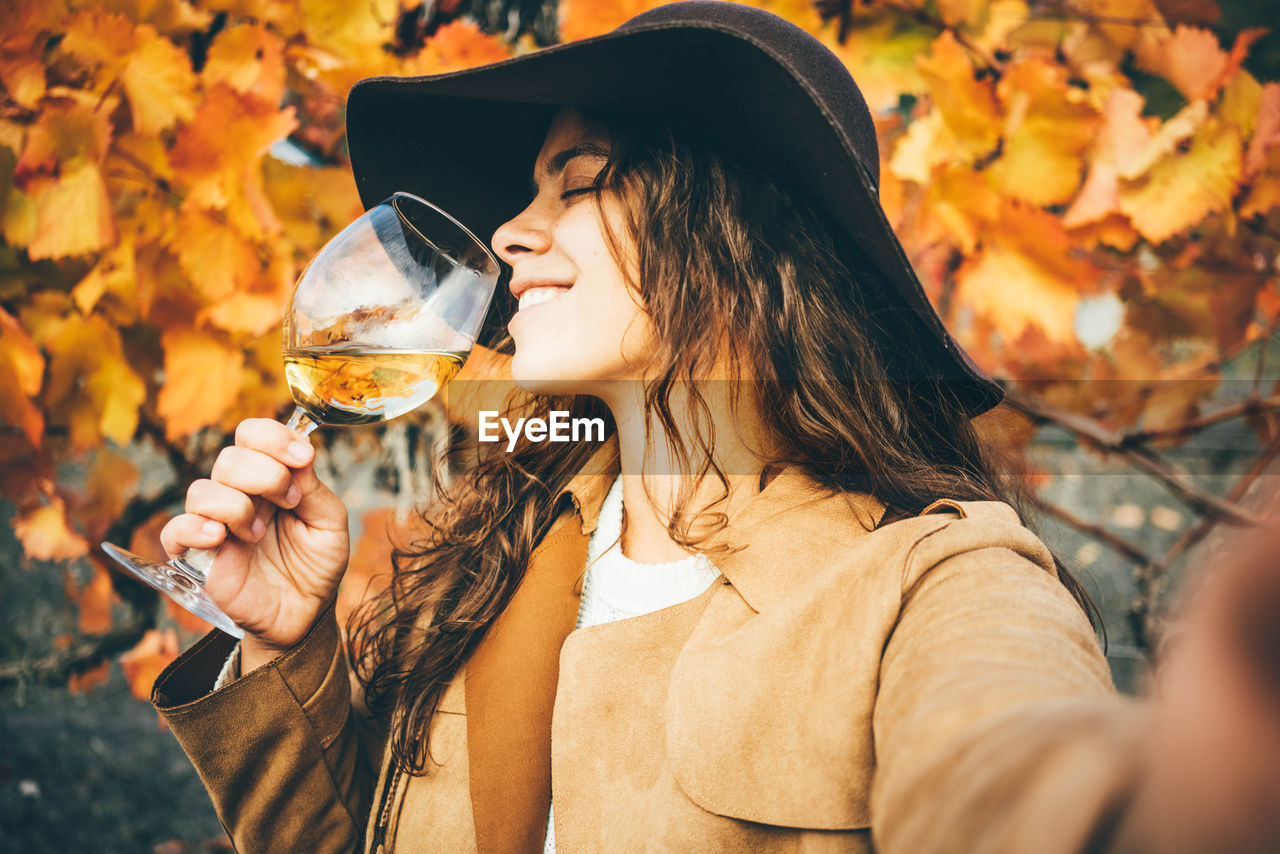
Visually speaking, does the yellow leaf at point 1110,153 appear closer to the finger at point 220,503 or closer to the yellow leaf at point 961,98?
the yellow leaf at point 961,98

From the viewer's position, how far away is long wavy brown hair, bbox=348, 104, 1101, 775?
1.38m

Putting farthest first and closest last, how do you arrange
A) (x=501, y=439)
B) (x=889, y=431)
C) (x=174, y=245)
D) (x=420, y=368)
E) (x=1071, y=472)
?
(x=1071, y=472)
(x=501, y=439)
(x=174, y=245)
(x=889, y=431)
(x=420, y=368)

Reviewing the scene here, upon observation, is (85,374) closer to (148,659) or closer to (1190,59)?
(148,659)

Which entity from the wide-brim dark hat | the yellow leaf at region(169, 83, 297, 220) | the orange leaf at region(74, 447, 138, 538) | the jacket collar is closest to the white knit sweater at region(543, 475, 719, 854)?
the jacket collar

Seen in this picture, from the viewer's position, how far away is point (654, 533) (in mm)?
1499

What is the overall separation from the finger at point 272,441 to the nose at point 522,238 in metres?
0.55

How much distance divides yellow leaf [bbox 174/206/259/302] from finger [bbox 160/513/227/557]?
639mm

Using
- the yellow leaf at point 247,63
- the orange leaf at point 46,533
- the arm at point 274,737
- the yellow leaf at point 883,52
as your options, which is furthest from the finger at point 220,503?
the yellow leaf at point 883,52

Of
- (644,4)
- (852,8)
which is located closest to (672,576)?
(644,4)

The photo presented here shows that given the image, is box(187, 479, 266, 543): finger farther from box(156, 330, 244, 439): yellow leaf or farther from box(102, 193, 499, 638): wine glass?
box(156, 330, 244, 439): yellow leaf

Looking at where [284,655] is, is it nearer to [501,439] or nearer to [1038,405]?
[501,439]

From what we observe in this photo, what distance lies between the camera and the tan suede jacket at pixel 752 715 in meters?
0.51

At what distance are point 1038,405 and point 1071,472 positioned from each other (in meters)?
4.56

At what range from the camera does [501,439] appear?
1993 millimetres
